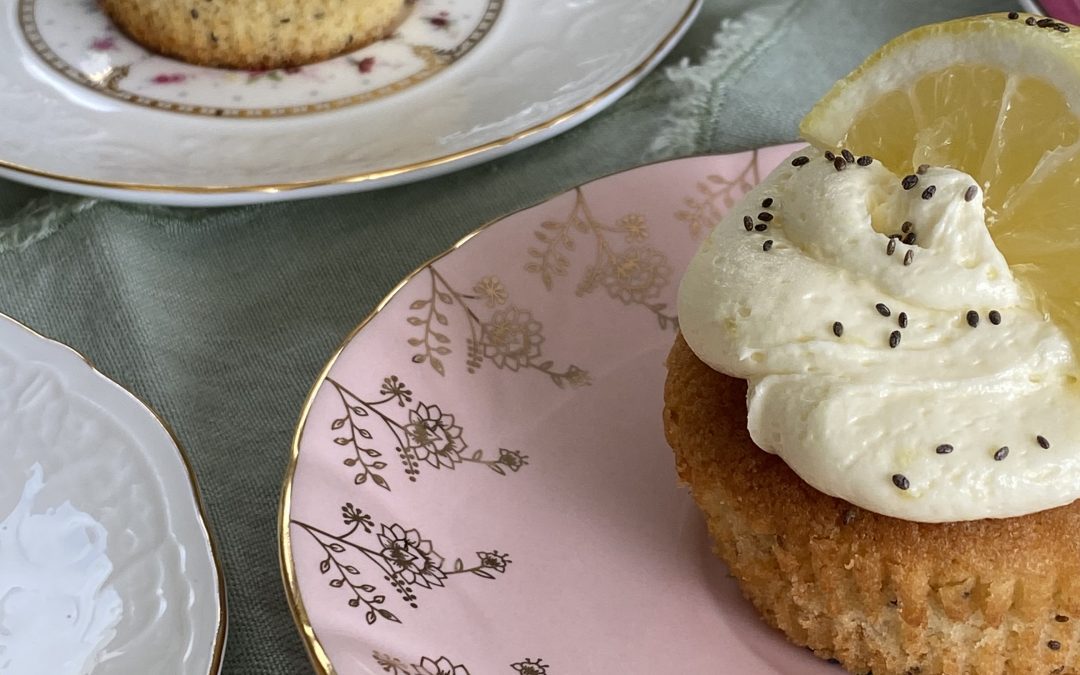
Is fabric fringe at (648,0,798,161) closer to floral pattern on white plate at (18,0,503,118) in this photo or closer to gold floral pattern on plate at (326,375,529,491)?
floral pattern on white plate at (18,0,503,118)

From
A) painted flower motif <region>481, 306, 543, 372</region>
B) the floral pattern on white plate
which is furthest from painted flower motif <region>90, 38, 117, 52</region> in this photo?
painted flower motif <region>481, 306, 543, 372</region>

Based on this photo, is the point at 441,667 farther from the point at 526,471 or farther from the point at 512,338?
the point at 512,338

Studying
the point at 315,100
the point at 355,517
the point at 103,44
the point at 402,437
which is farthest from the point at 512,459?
the point at 103,44

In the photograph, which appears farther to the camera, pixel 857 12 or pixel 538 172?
pixel 857 12

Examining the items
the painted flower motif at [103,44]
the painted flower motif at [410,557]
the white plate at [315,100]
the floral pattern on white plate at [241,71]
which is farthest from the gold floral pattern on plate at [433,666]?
the painted flower motif at [103,44]

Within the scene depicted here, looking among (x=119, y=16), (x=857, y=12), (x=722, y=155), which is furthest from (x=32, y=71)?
(x=857, y=12)

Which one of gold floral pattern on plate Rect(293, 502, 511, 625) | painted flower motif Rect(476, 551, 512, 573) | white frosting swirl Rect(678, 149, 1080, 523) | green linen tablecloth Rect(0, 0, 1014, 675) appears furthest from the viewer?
green linen tablecloth Rect(0, 0, 1014, 675)

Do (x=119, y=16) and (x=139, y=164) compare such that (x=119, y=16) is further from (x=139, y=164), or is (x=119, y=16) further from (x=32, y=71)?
(x=139, y=164)
